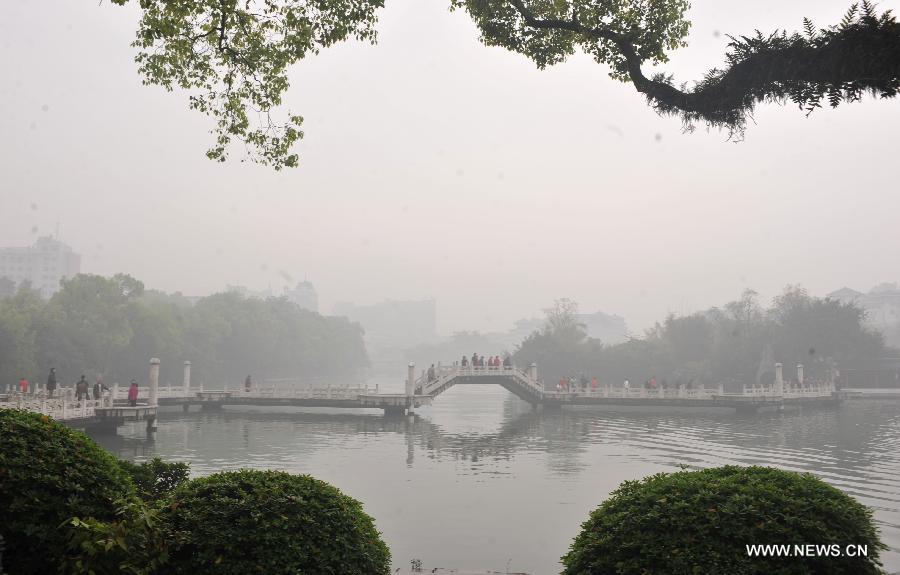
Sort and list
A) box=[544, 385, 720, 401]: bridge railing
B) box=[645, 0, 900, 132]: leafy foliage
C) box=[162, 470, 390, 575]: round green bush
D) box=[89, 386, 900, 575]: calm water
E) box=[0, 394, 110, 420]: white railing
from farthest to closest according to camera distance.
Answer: box=[544, 385, 720, 401]: bridge railing
box=[0, 394, 110, 420]: white railing
box=[89, 386, 900, 575]: calm water
box=[645, 0, 900, 132]: leafy foliage
box=[162, 470, 390, 575]: round green bush

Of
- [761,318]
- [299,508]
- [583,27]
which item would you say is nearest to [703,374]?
[761,318]

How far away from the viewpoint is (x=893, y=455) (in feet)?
78.0

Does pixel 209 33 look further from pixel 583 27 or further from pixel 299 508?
pixel 299 508

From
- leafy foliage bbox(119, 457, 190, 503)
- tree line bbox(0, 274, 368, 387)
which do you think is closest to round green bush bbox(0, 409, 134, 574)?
leafy foliage bbox(119, 457, 190, 503)

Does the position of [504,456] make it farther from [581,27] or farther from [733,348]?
[733,348]

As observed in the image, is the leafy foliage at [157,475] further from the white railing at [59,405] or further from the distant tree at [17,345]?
the distant tree at [17,345]

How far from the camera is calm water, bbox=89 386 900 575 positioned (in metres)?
13.1

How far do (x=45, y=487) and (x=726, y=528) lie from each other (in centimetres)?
480

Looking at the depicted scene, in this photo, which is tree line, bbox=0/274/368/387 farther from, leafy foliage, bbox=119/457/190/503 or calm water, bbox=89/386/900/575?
leafy foliage, bbox=119/457/190/503

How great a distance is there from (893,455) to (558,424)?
1514 centimetres

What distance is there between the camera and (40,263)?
18288cm

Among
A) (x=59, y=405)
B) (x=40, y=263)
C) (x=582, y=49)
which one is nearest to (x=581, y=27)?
(x=582, y=49)

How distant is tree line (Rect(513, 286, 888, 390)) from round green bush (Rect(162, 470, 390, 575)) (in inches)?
2080

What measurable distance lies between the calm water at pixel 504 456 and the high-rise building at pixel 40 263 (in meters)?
171
